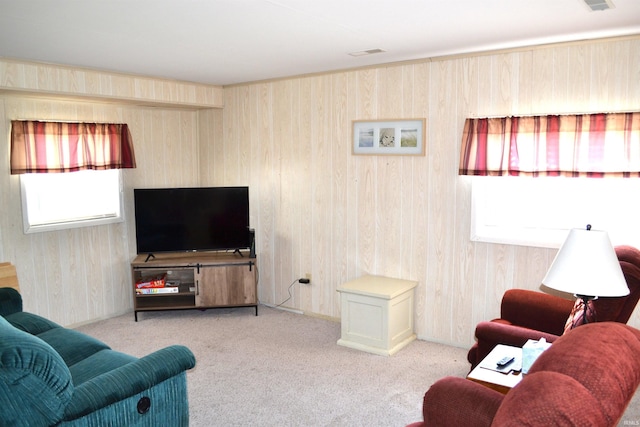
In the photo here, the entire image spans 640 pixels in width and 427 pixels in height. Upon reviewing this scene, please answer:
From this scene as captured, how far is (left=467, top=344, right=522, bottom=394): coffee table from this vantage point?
2.61 meters

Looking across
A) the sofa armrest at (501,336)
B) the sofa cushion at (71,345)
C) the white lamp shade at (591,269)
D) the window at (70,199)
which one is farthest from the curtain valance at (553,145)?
the window at (70,199)

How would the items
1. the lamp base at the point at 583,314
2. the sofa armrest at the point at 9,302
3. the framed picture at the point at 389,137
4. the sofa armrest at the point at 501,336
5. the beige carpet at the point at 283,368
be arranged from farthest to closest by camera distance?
1. the framed picture at the point at 389,137
2. the sofa armrest at the point at 9,302
3. the beige carpet at the point at 283,368
4. the sofa armrest at the point at 501,336
5. the lamp base at the point at 583,314

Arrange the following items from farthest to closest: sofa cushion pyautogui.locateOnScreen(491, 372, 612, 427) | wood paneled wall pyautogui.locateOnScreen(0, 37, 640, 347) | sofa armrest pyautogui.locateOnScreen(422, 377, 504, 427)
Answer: wood paneled wall pyautogui.locateOnScreen(0, 37, 640, 347)
sofa armrest pyautogui.locateOnScreen(422, 377, 504, 427)
sofa cushion pyautogui.locateOnScreen(491, 372, 612, 427)

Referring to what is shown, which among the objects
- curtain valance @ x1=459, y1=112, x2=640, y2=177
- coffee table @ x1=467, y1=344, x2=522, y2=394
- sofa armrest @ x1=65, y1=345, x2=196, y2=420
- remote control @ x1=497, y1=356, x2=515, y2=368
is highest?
curtain valance @ x1=459, y1=112, x2=640, y2=177

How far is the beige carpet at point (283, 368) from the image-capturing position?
3424mm

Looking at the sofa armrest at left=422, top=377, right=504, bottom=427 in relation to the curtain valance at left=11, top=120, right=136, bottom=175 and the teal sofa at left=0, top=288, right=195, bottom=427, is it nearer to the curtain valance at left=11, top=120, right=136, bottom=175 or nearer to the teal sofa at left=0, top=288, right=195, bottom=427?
the teal sofa at left=0, top=288, right=195, bottom=427

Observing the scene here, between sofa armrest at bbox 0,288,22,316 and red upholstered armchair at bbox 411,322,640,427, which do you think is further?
sofa armrest at bbox 0,288,22,316

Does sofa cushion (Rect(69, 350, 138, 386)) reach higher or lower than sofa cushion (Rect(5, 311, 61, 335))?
lower

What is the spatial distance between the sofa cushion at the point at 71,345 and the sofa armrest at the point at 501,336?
89.9 inches

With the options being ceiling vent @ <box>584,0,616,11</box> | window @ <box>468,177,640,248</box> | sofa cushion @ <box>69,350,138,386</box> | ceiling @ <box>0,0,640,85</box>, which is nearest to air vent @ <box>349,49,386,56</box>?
ceiling @ <box>0,0,640,85</box>

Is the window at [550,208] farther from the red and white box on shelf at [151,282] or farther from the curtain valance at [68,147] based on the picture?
the curtain valance at [68,147]

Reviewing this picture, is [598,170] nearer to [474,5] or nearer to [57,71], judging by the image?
[474,5]

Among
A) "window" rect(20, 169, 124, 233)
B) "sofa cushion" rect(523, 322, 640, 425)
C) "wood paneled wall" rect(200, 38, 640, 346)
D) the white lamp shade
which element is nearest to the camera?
"sofa cushion" rect(523, 322, 640, 425)

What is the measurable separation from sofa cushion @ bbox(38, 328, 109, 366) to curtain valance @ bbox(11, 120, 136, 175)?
75.4 inches
